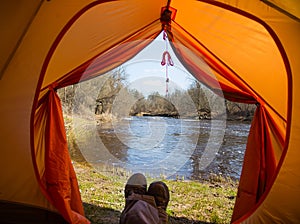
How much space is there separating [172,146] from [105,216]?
6.44 ft

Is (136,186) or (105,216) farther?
(105,216)

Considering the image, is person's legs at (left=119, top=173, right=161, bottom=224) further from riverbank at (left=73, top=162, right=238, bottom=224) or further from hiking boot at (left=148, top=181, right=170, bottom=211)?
riverbank at (left=73, top=162, right=238, bottom=224)

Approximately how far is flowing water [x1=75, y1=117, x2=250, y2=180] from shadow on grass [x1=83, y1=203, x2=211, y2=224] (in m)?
1.08

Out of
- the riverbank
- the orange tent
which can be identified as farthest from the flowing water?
the orange tent

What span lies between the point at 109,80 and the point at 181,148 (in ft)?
5.03

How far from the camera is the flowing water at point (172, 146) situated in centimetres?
329

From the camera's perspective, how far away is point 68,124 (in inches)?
157

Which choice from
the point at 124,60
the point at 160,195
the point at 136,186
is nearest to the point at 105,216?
the point at 136,186

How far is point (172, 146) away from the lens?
12.5 ft

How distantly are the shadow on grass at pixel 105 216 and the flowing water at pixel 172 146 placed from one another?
3.55 feet

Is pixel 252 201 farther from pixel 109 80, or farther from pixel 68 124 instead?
pixel 68 124

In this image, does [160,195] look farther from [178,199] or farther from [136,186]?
[178,199]

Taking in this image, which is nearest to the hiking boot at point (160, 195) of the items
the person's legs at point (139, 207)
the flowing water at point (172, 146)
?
the person's legs at point (139, 207)

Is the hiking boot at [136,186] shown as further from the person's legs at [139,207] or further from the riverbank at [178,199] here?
the riverbank at [178,199]
